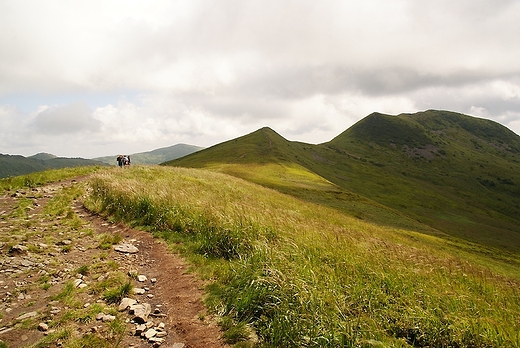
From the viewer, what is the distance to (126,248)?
10633 millimetres

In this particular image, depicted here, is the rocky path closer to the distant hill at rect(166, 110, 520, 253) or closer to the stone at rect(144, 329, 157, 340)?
the stone at rect(144, 329, 157, 340)

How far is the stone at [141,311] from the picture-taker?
644 centimetres

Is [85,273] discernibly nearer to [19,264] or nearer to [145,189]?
[19,264]

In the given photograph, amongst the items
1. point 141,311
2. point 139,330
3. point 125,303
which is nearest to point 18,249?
point 125,303

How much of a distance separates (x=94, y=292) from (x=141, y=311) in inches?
68.6

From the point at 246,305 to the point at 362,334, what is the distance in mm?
2605

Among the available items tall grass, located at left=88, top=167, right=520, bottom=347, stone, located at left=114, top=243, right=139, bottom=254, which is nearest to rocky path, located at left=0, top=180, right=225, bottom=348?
stone, located at left=114, top=243, right=139, bottom=254

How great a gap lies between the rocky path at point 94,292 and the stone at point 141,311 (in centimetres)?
2

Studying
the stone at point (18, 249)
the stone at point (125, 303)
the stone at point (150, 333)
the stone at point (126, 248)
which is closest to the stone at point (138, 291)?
the stone at point (125, 303)

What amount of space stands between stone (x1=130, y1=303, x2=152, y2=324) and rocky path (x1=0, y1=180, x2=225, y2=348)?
0.02m

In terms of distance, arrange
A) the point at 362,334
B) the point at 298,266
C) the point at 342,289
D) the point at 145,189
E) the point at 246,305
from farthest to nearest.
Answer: the point at 145,189
the point at 298,266
the point at 342,289
the point at 246,305
the point at 362,334

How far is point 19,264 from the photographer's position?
28.2 ft

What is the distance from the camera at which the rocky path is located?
19.2 feet

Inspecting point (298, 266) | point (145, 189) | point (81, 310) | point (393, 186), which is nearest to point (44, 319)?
point (81, 310)
